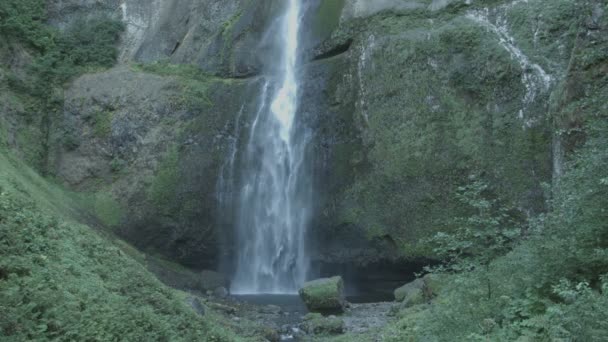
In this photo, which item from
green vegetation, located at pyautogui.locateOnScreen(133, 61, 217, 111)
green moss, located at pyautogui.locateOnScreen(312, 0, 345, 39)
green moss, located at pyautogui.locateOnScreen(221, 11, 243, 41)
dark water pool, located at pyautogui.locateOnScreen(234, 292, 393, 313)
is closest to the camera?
dark water pool, located at pyautogui.locateOnScreen(234, 292, 393, 313)

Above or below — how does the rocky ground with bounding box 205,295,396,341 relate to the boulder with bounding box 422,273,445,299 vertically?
below

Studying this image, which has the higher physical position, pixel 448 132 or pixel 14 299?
pixel 448 132

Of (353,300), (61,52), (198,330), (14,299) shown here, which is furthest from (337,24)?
(14,299)

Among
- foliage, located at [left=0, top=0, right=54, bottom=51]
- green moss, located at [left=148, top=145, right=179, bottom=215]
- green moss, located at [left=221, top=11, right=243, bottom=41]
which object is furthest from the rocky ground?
foliage, located at [left=0, top=0, right=54, bottom=51]

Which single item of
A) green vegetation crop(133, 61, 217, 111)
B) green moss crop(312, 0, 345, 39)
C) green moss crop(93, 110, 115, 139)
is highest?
green moss crop(312, 0, 345, 39)

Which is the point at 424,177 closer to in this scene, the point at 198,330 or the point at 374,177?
the point at 374,177

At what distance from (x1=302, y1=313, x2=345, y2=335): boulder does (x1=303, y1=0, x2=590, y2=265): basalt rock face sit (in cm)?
577

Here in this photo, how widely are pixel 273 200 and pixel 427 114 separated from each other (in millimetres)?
5858

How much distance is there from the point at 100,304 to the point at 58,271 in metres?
0.85

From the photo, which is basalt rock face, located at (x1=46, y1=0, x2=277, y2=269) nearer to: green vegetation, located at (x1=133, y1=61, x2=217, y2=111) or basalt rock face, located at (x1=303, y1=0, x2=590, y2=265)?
green vegetation, located at (x1=133, y1=61, x2=217, y2=111)

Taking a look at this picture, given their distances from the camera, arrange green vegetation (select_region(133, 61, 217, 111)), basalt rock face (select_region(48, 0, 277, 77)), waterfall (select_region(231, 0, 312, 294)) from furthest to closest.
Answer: basalt rock face (select_region(48, 0, 277, 77)) < green vegetation (select_region(133, 61, 217, 111)) < waterfall (select_region(231, 0, 312, 294))

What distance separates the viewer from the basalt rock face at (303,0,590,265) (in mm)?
18969

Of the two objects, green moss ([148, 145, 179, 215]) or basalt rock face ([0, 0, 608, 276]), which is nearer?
basalt rock face ([0, 0, 608, 276])

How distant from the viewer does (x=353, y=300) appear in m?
20.2
